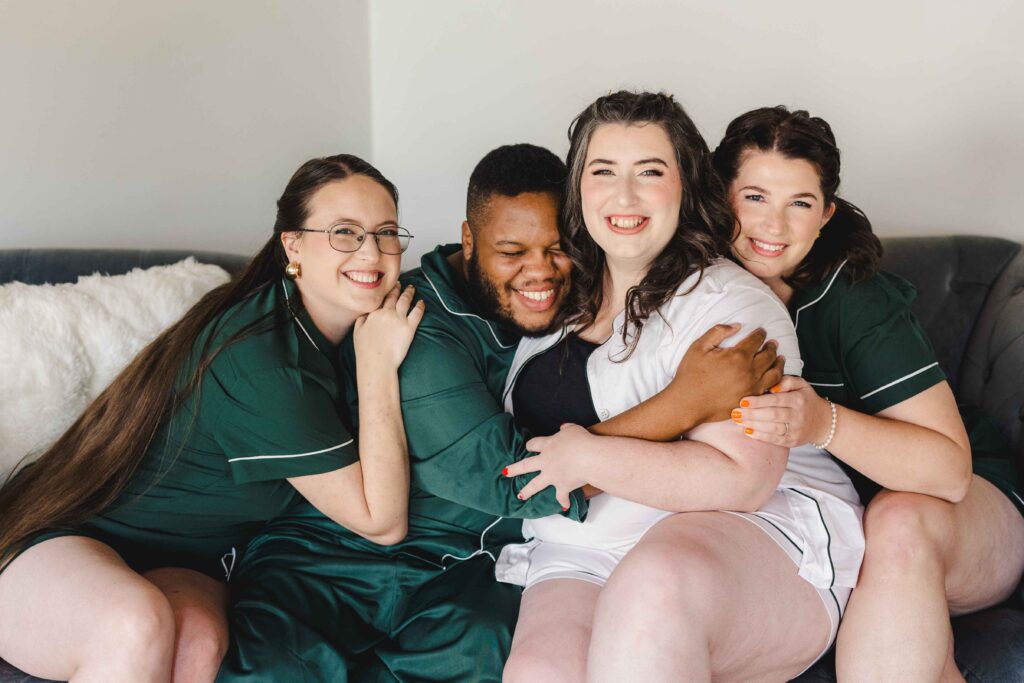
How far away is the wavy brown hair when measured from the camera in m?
1.69

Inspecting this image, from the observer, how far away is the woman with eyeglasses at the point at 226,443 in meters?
1.55

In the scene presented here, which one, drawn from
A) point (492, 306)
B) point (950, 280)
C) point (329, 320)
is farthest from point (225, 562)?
point (950, 280)

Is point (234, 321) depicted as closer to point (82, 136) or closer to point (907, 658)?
point (82, 136)

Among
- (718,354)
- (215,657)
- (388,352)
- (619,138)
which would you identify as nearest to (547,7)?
(619,138)

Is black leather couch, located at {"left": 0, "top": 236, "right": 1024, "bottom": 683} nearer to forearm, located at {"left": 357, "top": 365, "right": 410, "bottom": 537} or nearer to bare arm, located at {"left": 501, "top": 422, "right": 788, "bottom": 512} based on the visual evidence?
forearm, located at {"left": 357, "top": 365, "right": 410, "bottom": 537}

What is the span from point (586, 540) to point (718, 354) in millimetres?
463

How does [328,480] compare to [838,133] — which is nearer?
[328,480]

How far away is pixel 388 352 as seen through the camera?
1.76 meters

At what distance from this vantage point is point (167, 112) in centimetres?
259

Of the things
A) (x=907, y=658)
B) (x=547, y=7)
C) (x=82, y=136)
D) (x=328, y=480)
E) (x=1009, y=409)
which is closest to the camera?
(x=907, y=658)

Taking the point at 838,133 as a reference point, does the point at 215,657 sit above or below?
below

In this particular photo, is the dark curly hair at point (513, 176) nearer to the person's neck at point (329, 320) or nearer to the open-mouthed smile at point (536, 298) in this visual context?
the open-mouthed smile at point (536, 298)

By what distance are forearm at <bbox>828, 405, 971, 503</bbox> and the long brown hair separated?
113cm

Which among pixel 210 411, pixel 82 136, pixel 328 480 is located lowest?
pixel 328 480
